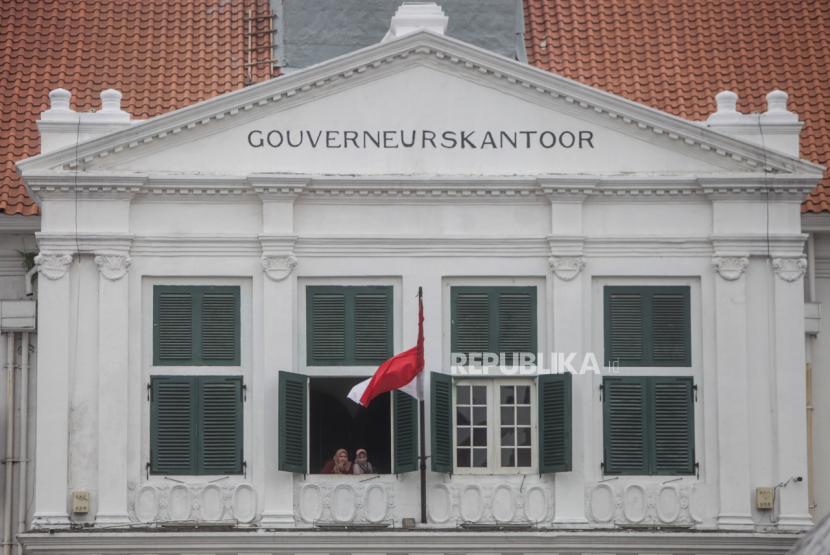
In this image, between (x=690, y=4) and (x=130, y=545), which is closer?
(x=130, y=545)

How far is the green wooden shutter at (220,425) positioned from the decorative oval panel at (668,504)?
22.4 feet

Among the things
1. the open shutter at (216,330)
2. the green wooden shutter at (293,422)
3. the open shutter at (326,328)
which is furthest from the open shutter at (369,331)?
the open shutter at (216,330)

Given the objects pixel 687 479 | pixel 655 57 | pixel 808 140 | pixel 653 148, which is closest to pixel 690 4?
pixel 655 57

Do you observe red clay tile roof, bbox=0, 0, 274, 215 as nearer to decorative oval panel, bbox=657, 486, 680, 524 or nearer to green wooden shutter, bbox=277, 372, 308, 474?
green wooden shutter, bbox=277, 372, 308, 474

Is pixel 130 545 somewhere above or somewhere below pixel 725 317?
below

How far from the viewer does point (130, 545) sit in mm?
36156

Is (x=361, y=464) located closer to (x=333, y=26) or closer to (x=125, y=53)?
(x=333, y=26)

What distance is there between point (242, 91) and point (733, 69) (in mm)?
11443

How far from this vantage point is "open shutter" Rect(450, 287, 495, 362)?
37156 mm

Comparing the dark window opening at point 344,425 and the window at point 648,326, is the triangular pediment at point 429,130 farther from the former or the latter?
the dark window opening at point 344,425

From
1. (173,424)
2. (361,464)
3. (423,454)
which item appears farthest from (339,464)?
(173,424)

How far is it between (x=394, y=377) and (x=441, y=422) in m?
1.19

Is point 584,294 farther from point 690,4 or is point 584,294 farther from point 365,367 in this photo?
point 690,4

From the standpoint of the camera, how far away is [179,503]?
36.6 meters
